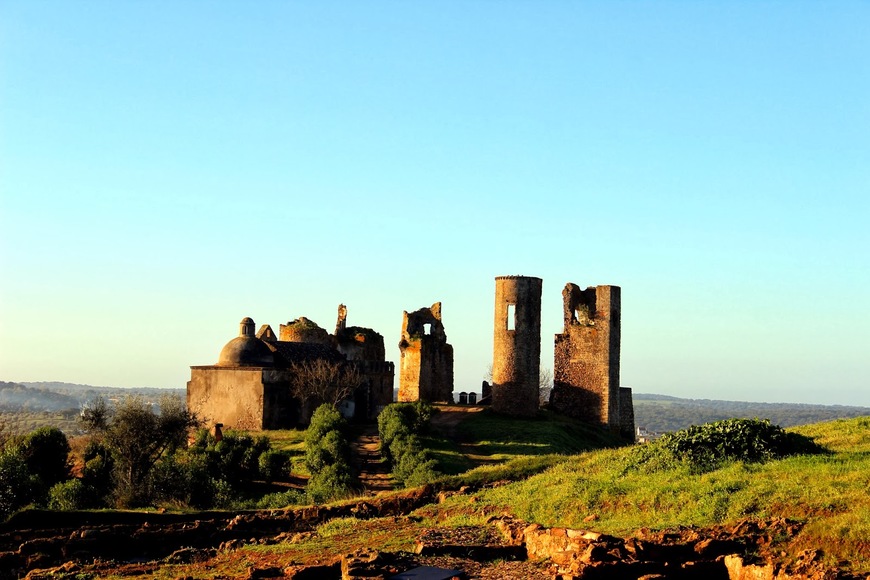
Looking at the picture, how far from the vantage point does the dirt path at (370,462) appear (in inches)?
1224

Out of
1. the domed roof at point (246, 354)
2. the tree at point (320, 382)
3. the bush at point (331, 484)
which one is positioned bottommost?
the bush at point (331, 484)

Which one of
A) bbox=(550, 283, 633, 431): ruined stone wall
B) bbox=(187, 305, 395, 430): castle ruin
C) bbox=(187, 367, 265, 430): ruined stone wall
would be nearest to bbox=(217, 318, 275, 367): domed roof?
bbox=(187, 305, 395, 430): castle ruin

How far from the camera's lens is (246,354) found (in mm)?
43000

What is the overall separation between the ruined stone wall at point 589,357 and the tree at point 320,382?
34.5ft

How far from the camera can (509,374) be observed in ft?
143

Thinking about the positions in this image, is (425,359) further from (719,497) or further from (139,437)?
(719,497)

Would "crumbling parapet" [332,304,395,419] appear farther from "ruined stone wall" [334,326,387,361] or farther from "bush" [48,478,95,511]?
"bush" [48,478,95,511]

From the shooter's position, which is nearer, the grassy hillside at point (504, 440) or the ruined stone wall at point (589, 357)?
the grassy hillside at point (504, 440)

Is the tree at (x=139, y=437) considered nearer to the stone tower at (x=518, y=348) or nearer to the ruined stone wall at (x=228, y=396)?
the ruined stone wall at (x=228, y=396)

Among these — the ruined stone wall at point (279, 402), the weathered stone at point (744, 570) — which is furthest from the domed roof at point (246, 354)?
the weathered stone at point (744, 570)

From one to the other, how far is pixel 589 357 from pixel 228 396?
17.2m

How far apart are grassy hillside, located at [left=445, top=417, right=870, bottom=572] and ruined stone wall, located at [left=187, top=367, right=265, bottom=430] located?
2146 cm

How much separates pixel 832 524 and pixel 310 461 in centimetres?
2051

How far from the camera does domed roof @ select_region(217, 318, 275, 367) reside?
1687 inches
